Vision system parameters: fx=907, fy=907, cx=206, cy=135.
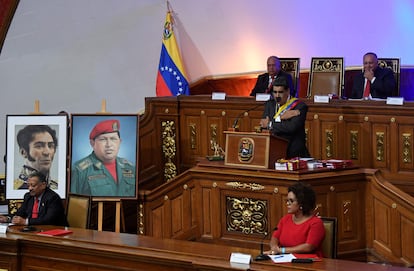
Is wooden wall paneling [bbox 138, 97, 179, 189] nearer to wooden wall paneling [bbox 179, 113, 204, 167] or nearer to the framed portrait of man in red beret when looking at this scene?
wooden wall paneling [bbox 179, 113, 204, 167]

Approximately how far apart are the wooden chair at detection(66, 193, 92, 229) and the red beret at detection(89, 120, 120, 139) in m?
1.33

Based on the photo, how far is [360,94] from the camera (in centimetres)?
875

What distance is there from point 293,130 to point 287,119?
0.11 meters

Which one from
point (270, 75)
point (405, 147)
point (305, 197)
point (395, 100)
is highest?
point (270, 75)

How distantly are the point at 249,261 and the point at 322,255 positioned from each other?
799 millimetres

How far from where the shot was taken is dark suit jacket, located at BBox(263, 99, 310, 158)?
743 cm

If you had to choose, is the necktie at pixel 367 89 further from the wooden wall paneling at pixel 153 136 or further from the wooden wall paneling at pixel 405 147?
the wooden wall paneling at pixel 153 136

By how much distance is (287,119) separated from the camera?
746 centimetres

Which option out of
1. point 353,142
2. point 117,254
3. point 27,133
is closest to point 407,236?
point 353,142

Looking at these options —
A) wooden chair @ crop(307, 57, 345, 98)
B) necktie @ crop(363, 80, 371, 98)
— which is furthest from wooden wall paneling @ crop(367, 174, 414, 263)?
wooden chair @ crop(307, 57, 345, 98)

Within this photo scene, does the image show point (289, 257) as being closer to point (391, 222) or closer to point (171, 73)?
point (391, 222)

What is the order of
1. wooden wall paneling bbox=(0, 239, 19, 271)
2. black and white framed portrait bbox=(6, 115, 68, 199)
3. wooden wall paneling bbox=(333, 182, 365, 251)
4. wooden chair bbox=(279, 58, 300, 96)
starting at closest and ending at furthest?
wooden wall paneling bbox=(0, 239, 19, 271)
wooden wall paneling bbox=(333, 182, 365, 251)
black and white framed portrait bbox=(6, 115, 68, 199)
wooden chair bbox=(279, 58, 300, 96)

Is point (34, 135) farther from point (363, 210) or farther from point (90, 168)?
point (363, 210)

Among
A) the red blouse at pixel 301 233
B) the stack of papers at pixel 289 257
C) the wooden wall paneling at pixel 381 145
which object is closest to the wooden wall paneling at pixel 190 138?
the wooden wall paneling at pixel 381 145
